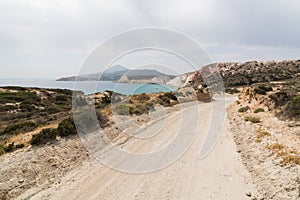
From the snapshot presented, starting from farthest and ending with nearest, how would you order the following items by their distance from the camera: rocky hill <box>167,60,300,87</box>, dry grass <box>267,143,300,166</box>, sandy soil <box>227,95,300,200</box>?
rocky hill <box>167,60,300,87</box>
dry grass <box>267,143,300,166</box>
sandy soil <box>227,95,300,200</box>

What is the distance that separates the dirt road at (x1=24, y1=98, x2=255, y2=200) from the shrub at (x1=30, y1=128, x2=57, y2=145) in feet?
8.80

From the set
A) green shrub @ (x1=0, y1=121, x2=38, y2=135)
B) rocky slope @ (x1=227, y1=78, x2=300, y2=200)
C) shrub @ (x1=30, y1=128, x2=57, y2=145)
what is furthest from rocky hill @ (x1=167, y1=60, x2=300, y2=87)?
shrub @ (x1=30, y1=128, x2=57, y2=145)

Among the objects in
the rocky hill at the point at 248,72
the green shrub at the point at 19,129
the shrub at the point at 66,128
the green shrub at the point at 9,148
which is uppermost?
the rocky hill at the point at 248,72

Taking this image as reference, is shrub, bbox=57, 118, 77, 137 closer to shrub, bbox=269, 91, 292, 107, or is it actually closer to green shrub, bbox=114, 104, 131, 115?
green shrub, bbox=114, 104, 131, 115

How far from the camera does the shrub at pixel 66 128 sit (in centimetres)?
1261

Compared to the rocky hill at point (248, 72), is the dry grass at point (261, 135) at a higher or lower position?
lower

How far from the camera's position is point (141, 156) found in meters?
11.4

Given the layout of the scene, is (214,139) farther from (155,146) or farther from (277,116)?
(277,116)

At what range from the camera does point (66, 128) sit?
514 inches

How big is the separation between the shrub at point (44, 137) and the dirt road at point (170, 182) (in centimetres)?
268

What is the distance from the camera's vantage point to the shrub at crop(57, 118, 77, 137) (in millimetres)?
12609

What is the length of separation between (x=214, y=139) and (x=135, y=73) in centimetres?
618

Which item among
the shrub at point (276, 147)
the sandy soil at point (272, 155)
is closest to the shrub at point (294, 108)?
the sandy soil at point (272, 155)

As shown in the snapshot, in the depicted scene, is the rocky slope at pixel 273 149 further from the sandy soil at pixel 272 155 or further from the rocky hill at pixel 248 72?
the rocky hill at pixel 248 72
